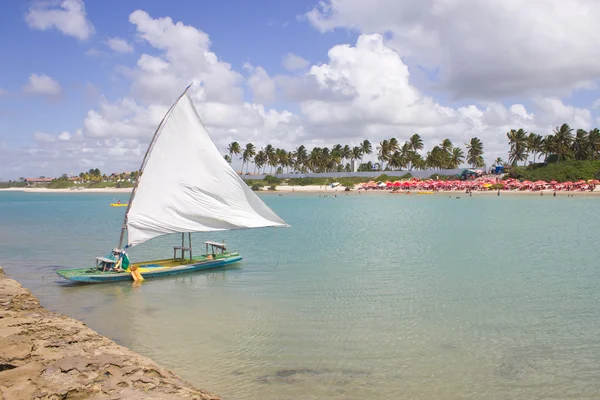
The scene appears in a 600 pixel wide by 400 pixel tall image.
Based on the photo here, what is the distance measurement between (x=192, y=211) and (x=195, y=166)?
2.15 meters

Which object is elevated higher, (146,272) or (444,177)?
(444,177)

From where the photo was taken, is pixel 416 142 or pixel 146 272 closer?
pixel 146 272

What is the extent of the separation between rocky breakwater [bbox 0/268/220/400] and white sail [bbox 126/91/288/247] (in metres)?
10.4

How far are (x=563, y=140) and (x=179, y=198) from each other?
375 ft

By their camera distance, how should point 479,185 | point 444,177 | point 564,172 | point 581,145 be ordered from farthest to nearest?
point 444,177 → point 479,185 → point 581,145 → point 564,172

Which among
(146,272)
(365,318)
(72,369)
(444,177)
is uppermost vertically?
(444,177)

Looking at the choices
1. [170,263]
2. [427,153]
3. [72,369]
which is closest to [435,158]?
[427,153]

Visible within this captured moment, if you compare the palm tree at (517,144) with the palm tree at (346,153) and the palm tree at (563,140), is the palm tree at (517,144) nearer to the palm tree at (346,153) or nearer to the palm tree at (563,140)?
the palm tree at (563,140)

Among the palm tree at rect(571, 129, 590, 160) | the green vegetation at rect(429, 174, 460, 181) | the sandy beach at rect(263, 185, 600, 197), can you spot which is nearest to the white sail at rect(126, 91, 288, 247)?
the sandy beach at rect(263, 185, 600, 197)

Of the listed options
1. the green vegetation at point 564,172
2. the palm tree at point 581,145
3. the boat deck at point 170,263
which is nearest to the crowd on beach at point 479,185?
the green vegetation at point 564,172

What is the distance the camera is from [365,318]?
1633 cm

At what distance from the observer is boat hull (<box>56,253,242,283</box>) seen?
21.3 m

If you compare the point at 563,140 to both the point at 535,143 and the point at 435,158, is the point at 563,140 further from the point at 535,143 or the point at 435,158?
the point at 435,158

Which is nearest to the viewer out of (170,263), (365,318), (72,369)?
(72,369)
